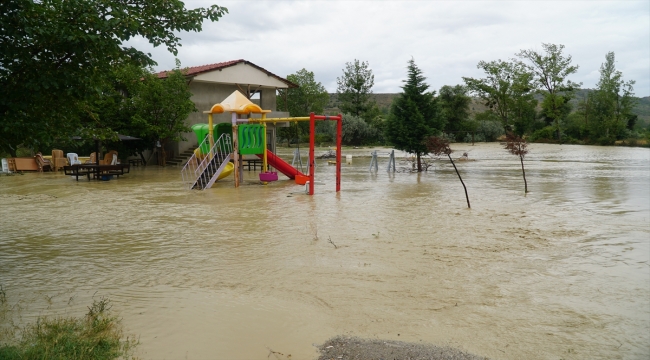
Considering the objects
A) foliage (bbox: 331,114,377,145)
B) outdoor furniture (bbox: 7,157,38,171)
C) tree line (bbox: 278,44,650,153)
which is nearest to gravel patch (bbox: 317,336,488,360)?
outdoor furniture (bbox: 7,157,38,171)

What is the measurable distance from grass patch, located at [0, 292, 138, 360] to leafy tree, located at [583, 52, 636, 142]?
53898 millimetres

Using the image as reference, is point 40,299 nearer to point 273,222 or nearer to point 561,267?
point 273,222

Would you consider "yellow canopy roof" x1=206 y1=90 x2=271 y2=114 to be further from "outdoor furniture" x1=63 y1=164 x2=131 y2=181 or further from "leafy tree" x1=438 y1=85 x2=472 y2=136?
→ "leafy tree" x1=438 y1=85 x2=472 y2=136

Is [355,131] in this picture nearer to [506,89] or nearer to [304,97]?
[304,97]

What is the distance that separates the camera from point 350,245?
9.54m

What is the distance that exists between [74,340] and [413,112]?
69.4ft

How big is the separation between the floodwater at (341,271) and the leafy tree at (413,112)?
29.2 ft

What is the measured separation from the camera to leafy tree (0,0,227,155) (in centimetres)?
544

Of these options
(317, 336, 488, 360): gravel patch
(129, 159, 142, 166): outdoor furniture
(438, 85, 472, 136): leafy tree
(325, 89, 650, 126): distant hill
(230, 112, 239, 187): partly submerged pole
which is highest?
(325, 89, 650, 126): distant hill

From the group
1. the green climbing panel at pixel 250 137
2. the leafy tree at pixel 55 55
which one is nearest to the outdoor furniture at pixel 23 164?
the green climbing panel at pixel 250 137

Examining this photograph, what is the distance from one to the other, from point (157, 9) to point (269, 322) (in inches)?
162

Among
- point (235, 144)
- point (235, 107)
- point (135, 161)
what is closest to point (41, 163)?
point (135, 161)

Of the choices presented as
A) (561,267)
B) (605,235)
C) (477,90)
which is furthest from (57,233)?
(477,90)

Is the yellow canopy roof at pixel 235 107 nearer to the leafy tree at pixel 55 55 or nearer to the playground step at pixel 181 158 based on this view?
the playground step at pixel 181 158
